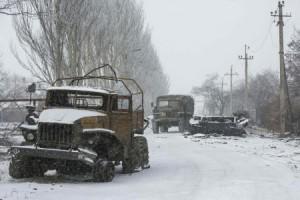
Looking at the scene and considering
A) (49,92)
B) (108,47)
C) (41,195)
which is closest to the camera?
(41,195)

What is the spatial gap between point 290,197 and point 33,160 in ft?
19.4

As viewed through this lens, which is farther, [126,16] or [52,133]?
[126,16]

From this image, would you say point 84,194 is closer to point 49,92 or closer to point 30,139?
point 30,139

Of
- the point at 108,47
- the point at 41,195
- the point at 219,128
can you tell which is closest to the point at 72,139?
the point at 41,195

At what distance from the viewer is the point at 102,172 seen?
12641 millimetres

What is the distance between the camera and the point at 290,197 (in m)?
10.4

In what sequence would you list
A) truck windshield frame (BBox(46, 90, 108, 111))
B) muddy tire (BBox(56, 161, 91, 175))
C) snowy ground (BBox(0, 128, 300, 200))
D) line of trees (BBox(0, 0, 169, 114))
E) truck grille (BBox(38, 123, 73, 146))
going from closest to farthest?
snowy ground (BBox(0, 128, 300, 200))
truck grille (BBox(38, 123, 73, 146))
muddy tire (BBox(56, 161, 91, 175))
truck windshield frame (BBox(46, 90, 108, 111))
line of trees (BBox(0, 0, 169, 114))

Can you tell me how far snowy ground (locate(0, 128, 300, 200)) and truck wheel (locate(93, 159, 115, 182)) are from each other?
239 mm

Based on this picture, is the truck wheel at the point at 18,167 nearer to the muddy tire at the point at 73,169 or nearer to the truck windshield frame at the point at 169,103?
the muddy tire at the point at 73,169

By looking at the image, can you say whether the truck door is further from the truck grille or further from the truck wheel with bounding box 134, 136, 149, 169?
the truck grille

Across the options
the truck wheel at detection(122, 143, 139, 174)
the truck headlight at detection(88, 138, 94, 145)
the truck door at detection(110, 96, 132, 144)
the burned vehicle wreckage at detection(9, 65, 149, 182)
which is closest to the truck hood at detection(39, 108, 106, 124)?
the burned vehicle wreckage at detection(9, 65, 149, 182)

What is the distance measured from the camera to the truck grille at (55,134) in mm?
12406

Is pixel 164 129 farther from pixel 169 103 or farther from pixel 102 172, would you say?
pixel 102 172

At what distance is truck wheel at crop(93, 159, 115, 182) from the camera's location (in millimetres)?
12609
